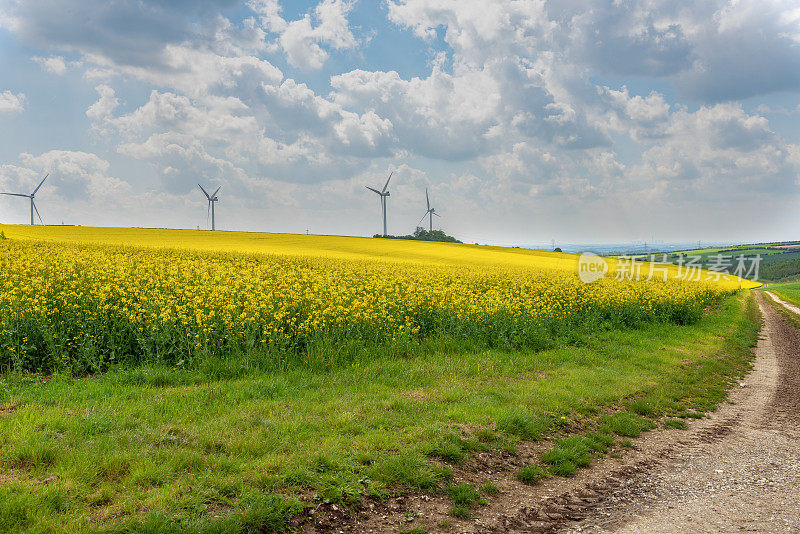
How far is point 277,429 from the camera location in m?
6.98

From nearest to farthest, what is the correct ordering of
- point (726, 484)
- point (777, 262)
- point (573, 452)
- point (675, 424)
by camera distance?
point (726, 484) → point (573, 452) → point (675, 424) → point (777, 262)

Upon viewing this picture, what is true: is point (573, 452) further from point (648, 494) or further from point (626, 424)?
point (626, 424)

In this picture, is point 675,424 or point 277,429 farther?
point 675,424

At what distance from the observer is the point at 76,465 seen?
5570 mm

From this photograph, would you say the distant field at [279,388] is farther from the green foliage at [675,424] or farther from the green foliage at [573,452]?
the green foliage at [675,424]

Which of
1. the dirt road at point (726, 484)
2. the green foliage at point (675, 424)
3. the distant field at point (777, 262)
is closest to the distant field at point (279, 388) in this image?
the green foliage at point (675, 424)

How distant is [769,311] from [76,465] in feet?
138

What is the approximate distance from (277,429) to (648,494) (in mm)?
5192

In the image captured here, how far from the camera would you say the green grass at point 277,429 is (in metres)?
5.09

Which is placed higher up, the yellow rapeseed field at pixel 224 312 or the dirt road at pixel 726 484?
the yellow rapeseed field at pixel 224 312

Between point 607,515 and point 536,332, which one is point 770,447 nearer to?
point 607,515

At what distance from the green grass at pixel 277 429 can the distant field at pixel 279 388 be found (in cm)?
3

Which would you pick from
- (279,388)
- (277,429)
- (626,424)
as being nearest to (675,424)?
(626,424)

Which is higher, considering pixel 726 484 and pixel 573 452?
pixel 573 452
